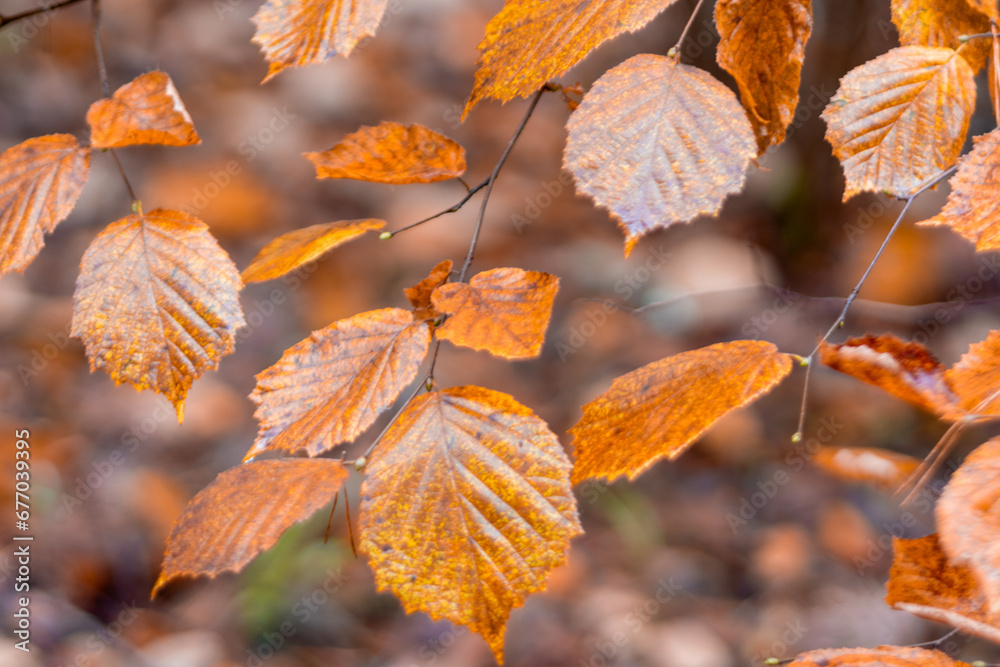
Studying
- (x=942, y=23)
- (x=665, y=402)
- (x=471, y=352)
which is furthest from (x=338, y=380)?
(x=471, y=352)

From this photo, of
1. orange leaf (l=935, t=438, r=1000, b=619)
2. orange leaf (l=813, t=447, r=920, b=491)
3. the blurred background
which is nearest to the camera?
orange leaf (l=935, t=438, r=1000, b=619)

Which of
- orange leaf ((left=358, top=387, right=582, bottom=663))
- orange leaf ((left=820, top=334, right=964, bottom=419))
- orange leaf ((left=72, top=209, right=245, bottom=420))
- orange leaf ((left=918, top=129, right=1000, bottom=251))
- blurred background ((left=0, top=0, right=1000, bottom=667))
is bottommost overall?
blurred background ((left=0, top=0, right=1000, bottom=667))

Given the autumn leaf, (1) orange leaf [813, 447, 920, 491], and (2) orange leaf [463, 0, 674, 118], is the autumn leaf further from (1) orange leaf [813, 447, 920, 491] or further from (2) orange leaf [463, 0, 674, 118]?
(1) orange leaf [813, 447, 920, 491]

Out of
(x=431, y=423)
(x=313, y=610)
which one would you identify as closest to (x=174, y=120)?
(x=431, y=423)

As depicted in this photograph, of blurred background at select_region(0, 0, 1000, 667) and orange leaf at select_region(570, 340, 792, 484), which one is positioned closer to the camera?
orange leaf at select_region(570, 340, 792, 484)

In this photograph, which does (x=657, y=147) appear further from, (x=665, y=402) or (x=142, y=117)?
(x=142, y=117)

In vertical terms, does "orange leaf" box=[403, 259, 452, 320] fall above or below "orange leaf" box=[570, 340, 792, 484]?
above

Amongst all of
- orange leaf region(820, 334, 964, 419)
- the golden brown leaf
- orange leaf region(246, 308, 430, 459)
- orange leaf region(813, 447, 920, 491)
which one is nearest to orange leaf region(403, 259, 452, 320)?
orange leaf region(246, 308, 430, 459)
